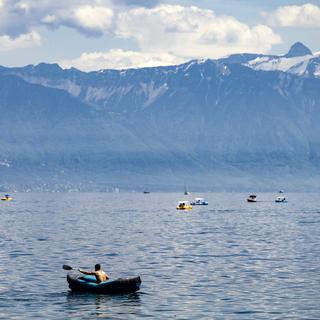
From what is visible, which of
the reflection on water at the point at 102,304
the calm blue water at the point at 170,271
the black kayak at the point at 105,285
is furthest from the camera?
the black kayak at the point at 105,285

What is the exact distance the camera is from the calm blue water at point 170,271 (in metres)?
70.9

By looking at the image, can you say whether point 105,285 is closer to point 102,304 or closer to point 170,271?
point 102,304

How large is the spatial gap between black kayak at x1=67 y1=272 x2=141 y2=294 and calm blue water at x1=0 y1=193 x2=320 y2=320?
2.55 ft

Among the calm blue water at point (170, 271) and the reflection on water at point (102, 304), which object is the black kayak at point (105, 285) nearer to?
the reflection on water at point (102, 304)

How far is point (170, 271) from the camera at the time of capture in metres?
93.9

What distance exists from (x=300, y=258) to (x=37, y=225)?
268 feet

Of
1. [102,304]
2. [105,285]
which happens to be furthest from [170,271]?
[102,304]

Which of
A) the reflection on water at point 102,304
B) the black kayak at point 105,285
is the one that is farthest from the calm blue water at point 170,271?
the black kayak at point 105,285

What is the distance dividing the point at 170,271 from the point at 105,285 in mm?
17055

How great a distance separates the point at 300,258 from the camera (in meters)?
109

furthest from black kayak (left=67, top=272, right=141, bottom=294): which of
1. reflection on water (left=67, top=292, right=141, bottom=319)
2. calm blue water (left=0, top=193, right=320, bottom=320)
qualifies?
calm blue water (left=0, top=193, right=320, bottom=320)

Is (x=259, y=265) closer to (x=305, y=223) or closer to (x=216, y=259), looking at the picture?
(x=216, y=259)

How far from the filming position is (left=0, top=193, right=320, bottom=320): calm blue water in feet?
233

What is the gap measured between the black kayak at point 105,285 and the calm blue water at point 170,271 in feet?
2.55
